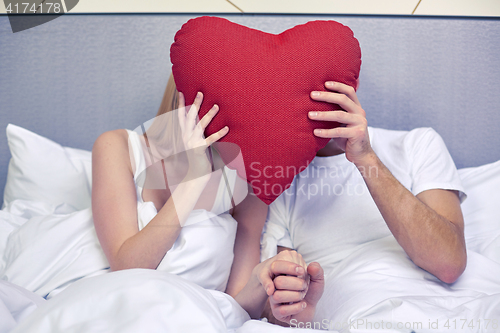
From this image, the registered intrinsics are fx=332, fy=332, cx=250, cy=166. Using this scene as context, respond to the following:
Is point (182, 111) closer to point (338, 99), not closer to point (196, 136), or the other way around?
point (196, 136)

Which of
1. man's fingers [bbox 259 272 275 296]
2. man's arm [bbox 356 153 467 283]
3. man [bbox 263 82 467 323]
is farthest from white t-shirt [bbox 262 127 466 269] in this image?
man's fingers [bbox 259 272 275 296]

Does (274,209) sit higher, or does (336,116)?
(336,116)

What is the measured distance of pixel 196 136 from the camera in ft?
2.23

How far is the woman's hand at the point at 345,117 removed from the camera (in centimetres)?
64

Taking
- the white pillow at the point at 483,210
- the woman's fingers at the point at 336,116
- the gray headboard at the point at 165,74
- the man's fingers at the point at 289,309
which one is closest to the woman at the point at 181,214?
the man's fingers at the point at 289,309

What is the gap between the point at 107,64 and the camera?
43.6 inches

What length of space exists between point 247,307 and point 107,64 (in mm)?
885

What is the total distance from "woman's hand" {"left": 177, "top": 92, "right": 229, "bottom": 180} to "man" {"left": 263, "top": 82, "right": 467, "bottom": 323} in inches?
7.8

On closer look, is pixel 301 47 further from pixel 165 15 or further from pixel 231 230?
pixel 165 15

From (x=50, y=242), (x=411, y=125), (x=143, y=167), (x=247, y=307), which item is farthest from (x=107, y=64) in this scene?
(x=411, y=125)

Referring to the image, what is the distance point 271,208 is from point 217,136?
0.37m

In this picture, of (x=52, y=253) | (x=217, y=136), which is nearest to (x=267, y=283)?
(x=217, y=136)

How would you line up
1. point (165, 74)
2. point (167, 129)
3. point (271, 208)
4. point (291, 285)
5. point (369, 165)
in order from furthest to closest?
point (165, 74)
point (271, 208)
point (167, 129)
point (369, 165)
point (291, 285)

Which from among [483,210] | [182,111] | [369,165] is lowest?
[483,210]
